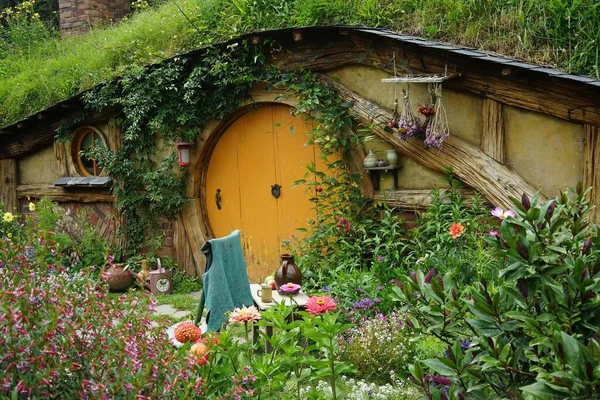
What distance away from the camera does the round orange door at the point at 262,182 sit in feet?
23.5

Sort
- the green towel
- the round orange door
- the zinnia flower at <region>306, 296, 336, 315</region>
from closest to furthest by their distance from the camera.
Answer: the zinnia flower at <region>306, 296, 336, 315</region> → the green towel → the round orange door

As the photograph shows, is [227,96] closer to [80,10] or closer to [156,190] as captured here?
[156,190]

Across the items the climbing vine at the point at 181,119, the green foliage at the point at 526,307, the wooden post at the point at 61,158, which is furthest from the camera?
the wooden post at the point at 61,158

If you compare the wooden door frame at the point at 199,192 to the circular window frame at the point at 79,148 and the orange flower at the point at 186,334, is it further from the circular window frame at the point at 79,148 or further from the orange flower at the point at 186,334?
the orange flower at the point at 186,334

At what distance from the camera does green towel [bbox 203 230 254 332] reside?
453 cm

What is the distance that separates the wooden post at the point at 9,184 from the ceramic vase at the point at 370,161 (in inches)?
223

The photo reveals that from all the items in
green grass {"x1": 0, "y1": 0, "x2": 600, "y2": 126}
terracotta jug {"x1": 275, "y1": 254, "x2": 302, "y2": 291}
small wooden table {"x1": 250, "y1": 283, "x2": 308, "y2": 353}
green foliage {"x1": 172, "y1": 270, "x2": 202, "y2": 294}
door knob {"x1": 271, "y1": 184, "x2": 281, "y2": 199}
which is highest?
green grass {"x1": 0, "y1": 0, "x2": 600, "y2": 126}

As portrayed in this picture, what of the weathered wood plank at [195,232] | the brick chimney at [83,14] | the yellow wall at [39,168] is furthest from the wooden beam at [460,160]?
the brick chimney at [83,14]

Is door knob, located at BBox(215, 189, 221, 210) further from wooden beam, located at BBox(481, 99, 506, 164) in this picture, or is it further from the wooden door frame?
wooden beam, located at BBox(481, 99, 506, 164)

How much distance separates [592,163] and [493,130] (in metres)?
0.89

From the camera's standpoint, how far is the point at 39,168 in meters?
9.09

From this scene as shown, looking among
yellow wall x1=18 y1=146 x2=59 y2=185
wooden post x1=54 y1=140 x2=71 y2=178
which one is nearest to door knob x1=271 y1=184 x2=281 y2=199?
wooden post x1=54 y1=140 x2=71 y2=178

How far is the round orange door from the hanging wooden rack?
1.34 metres

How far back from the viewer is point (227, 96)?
7.36m
